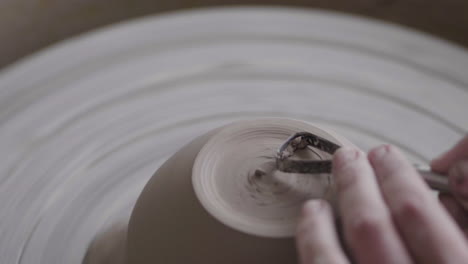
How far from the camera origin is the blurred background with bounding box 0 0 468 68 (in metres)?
1.62

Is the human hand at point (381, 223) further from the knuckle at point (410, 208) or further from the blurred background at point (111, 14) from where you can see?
the blurred background at point (111, 14)

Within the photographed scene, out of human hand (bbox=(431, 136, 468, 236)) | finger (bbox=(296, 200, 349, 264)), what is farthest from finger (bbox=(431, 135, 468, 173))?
finger (bbox=(296, 200, 349, 264))

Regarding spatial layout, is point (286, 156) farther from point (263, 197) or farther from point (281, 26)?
point (281, 26)

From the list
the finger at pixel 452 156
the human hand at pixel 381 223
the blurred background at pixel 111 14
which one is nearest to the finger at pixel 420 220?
the human hand at pixel 381 223

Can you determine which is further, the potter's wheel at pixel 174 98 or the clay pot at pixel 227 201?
the potter's wheel at pixel 174 98

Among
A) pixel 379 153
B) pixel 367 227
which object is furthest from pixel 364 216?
pixel 379 153

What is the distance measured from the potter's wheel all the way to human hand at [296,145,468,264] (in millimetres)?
486

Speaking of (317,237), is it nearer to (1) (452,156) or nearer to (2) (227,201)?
(2) (227,201)

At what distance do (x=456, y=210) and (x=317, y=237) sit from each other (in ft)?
0.86

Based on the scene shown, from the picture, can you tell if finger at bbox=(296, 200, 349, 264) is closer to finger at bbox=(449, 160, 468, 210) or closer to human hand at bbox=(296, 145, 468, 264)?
human hand at bbox=(296, 145, 468, 264)

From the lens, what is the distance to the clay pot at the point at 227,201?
2.44ft

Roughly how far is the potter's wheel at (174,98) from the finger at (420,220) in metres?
0.49

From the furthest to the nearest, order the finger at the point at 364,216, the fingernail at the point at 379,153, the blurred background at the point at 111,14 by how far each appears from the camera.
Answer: the blurred background at the point at 111,14, the fingernail at the point at 379,153, the finger at the point at 364,216

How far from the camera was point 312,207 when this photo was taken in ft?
2.35
